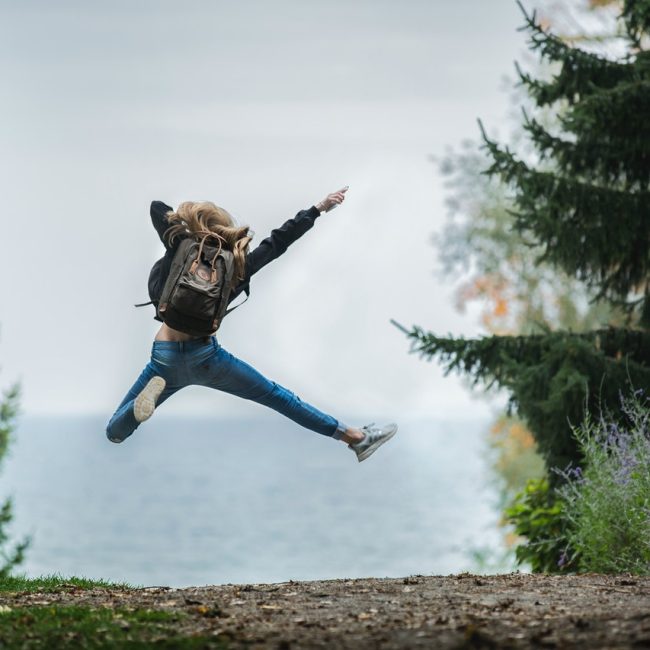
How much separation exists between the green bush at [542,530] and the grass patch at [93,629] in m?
4.90

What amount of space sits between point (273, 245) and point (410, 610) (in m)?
2.45

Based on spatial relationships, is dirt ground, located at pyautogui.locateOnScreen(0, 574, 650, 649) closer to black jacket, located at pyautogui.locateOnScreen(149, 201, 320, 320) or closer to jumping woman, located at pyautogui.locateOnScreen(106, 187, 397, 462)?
jumping woman, located at pyautogui.locateOnScreen(106, 187, 397, 462)

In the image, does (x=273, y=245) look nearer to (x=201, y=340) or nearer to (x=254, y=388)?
(x=201, y=340)

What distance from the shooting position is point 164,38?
54469mm

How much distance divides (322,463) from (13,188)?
1592 inches

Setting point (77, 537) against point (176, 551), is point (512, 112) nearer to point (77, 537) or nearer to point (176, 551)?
point (176, 551)

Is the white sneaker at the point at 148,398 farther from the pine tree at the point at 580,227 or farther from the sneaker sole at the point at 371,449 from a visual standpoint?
the pine tree at the point at 580,227

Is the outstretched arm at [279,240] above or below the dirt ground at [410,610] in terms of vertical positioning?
above

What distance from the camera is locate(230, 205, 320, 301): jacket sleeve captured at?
260 inches

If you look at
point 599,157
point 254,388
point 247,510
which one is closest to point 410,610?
point 254,388

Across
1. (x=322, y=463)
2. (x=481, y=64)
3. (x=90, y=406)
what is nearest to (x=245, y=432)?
(x=322, y=463)

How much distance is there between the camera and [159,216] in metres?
6.57

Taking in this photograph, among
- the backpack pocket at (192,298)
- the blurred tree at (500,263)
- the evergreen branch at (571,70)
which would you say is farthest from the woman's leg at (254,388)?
the blurred tree at (500,263)

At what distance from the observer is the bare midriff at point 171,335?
21.1ft
